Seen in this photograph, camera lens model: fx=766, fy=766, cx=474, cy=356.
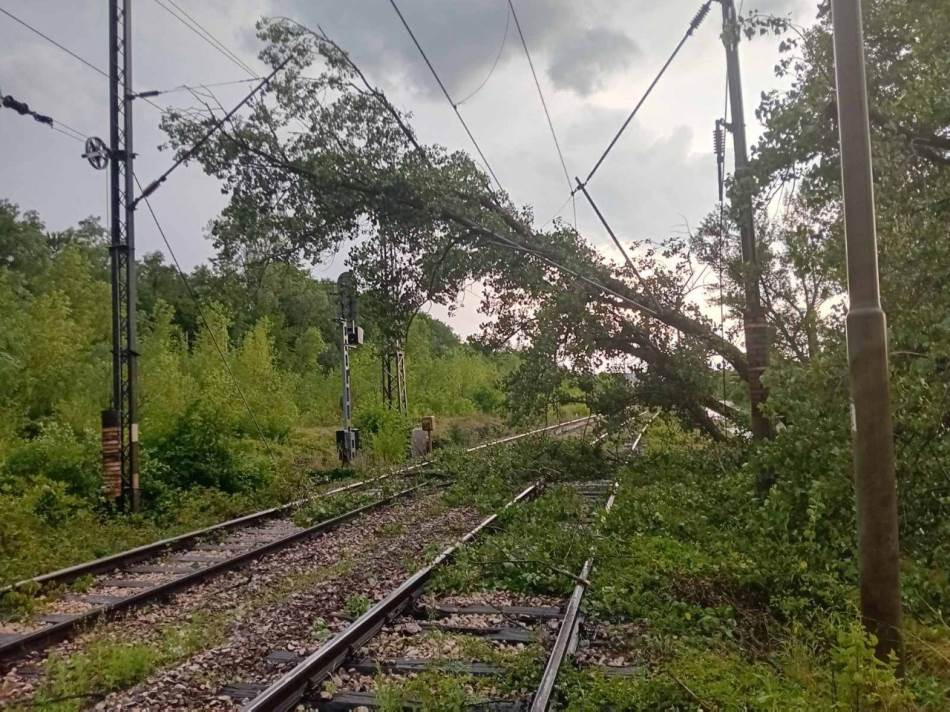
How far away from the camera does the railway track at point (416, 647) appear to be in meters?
5.04

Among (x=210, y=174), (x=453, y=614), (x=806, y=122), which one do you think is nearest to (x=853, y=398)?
(x=453, y=614)

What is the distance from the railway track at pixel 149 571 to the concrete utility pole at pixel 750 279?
6.66 m

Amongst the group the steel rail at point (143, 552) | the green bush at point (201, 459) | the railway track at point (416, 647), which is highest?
the green bush at point (201, 459)

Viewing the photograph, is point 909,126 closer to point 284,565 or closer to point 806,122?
point 806,122

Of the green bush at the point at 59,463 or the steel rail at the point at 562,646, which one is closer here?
the steel rail at the point at 562,646

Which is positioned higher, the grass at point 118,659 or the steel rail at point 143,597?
the steel rail at point 143,597

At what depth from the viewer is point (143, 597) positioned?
7.81 metres

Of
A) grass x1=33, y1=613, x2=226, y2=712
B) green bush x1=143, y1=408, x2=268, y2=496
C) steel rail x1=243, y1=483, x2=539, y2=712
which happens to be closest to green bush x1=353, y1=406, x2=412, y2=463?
green bush x1=143, y1=408, x2=268, y2=496

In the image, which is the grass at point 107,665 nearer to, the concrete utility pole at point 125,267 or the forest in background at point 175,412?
the forest in background at point 175,412

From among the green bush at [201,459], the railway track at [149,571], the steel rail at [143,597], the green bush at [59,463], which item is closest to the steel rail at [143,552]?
the railway track at [149,571]

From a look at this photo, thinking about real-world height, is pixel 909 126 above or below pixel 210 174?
below

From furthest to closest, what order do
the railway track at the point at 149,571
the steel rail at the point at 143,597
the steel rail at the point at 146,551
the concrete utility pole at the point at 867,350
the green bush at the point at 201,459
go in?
the green bush at the point at 201,459 → the steel rail at the point at 146,551 → the railway track at the point at 149,571 → the steel rail at the point at 143,597 → the concrete utility pole at the point at 867,350

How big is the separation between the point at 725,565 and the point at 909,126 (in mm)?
4996

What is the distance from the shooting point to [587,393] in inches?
667
